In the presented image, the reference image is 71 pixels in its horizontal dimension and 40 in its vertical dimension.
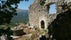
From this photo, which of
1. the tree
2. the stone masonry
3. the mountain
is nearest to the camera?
the tree

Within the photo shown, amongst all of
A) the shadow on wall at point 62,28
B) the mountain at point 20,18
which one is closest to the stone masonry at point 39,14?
the mountain at point 20,18

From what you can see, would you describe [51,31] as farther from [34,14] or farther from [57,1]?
[34,14]

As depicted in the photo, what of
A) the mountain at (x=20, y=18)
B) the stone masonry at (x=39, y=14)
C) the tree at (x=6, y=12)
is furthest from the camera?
the mountain at (x=20, y=18)

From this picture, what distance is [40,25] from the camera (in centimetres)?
2588

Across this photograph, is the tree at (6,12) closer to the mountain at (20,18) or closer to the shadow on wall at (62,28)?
the shadow on wall at (62,28)

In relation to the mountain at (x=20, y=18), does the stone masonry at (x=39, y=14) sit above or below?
above

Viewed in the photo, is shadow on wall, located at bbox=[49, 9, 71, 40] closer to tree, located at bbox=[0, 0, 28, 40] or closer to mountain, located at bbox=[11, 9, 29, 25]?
tree, located at bbox=[0, 0, 28, 40]

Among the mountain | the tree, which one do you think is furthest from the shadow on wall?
the mountain

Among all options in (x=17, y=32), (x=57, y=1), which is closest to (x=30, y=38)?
(x=17, y=32)

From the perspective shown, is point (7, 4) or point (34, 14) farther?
point (34, 14)

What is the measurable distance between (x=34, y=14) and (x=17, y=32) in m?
5.84

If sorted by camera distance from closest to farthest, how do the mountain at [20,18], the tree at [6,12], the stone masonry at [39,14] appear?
the tree at [6,12] < the stone masonry at [39,14] < the mountain at [20,18]

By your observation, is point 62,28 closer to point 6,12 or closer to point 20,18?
point 6,12

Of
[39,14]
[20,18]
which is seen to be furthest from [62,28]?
[20,18]
